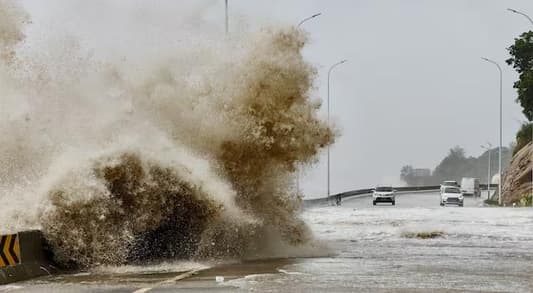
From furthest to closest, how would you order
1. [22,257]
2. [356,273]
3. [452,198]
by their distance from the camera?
1. [452,198]
2. [22,257]
3. [356,273]

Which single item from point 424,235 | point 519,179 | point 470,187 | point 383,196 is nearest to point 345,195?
point 383,196

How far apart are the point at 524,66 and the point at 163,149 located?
242 ft

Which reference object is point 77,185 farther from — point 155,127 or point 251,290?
point 251,290

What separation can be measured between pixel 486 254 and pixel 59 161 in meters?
8.12

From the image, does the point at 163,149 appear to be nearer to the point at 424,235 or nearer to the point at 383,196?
the point at 424,235

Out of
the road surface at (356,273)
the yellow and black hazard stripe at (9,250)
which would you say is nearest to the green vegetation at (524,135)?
the road surface at (356,273)

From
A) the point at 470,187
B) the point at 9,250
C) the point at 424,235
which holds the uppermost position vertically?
the point at 470,187

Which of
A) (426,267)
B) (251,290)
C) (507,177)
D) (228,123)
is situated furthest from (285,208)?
(507,177)

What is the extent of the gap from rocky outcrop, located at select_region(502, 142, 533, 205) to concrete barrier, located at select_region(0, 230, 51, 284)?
63.5 meters

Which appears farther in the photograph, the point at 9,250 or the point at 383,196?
the point at 383,196

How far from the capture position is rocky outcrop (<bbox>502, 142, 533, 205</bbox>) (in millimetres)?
78062

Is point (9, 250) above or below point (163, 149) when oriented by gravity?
below

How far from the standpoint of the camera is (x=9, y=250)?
14281mm

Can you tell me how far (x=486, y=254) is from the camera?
62.9 ft
